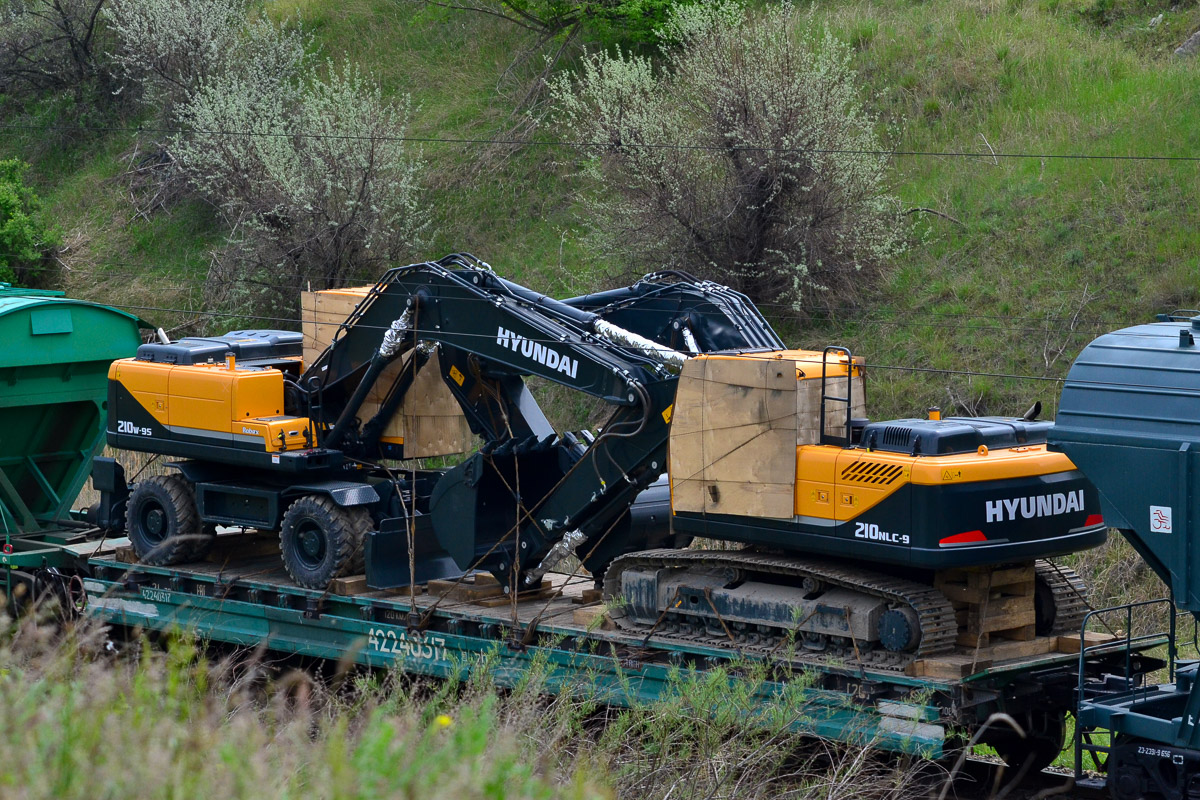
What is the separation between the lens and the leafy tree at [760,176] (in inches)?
800

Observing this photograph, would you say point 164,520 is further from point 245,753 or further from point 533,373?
point 245,753

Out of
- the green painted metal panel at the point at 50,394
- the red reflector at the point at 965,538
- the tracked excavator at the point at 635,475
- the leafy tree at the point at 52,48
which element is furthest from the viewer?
the leafy tree at the point at 52,48

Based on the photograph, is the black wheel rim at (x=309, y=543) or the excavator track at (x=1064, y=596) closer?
the excavator track at (x=1064, y=596)

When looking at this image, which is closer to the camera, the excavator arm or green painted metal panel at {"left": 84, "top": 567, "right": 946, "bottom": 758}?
green painted metal panel at {"left": 84, "top": 567, "right": 946, "bottom": 758}

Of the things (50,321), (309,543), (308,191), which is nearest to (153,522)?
(309,543)

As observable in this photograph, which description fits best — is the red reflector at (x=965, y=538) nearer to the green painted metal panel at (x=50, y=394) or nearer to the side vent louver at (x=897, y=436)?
the side vent louver at (x=897, y=436)

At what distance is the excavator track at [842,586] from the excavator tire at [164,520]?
5034mm

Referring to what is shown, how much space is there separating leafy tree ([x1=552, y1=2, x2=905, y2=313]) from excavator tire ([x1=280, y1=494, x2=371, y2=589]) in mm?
9663

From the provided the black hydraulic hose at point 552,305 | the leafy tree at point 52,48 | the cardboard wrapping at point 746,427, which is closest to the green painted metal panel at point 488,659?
the cardboard wrapping at point 746,427

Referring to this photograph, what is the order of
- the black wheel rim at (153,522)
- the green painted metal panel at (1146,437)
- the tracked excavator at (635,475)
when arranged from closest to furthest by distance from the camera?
the green painted metal panel at (1146,437), the tracked excavator at (635,475), the black wheel rim at (153,522)

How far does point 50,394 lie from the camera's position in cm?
1480

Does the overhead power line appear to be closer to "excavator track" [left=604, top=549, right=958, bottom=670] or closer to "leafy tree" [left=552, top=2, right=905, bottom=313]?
"leafy tree" [left=552, top=2, right=905, bottom=313]

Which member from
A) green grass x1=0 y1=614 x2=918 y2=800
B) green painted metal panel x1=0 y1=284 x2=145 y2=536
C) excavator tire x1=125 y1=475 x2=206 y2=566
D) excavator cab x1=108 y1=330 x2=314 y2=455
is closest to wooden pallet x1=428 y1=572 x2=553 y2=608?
excavator cab x1=108 y1=330 x2=314 y2=455

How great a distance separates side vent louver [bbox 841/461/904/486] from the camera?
8578 millimetres
